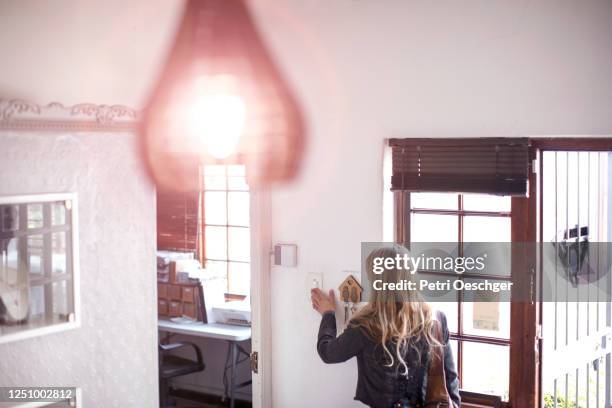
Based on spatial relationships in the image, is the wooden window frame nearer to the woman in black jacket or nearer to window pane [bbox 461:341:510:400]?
window pane [bbox 461:341:510:400]

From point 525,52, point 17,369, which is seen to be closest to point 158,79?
point 17,369

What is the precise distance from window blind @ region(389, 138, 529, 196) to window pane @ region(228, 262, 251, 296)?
107 inches

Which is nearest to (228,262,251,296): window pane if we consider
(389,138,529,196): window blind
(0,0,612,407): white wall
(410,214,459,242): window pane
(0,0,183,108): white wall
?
(0,0,612,407): white wall

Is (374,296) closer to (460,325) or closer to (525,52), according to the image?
(460,325)

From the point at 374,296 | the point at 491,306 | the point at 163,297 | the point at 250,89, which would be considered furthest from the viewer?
the point at 163,297

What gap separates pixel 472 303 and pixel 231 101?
173cm

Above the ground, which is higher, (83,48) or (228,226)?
(83,48)

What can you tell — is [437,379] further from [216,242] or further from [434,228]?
[216,242]

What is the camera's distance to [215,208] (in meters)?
6.33

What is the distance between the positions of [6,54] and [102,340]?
1236 mm

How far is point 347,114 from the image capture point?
386cm

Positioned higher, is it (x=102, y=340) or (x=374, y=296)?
(x=374, y=296)

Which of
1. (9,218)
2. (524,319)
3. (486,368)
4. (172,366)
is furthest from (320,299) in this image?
(172,366)

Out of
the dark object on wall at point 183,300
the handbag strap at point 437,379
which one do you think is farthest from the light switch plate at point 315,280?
the dark object on wall at point 183,300
